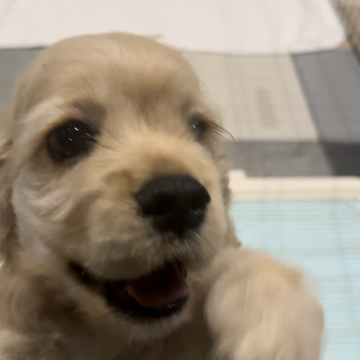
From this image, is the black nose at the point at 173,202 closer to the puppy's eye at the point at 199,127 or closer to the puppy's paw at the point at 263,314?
the puppy's paw at the point at 263,314

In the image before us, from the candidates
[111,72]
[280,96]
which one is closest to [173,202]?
[111,72]

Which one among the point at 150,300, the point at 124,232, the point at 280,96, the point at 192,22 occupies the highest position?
the point at 124,232

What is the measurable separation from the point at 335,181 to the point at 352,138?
40 cm

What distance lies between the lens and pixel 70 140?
2.46ft

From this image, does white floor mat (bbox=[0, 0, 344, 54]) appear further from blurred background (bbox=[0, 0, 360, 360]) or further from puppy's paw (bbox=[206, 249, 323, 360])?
puppy's paw (bbox=[206, 249, 323, 360])

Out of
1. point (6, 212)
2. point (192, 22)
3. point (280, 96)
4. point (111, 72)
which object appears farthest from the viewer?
point (192, 22)

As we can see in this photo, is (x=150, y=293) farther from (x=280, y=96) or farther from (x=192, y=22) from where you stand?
(x=192, y=22)

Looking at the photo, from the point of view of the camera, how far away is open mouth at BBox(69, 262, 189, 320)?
26.2 inches

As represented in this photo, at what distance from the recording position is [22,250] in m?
0.82

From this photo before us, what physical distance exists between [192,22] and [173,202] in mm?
1970

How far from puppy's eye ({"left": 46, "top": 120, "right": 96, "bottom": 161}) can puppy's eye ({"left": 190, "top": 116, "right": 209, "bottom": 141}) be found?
0.20 metres

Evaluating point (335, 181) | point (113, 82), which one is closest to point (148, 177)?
point (113, 82)

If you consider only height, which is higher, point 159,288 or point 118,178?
point 118,178

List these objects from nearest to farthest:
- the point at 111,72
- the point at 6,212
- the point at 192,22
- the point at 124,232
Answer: the point at 124,232 < the point at 111,72 < the point at 6,212 < the point at 192,22
